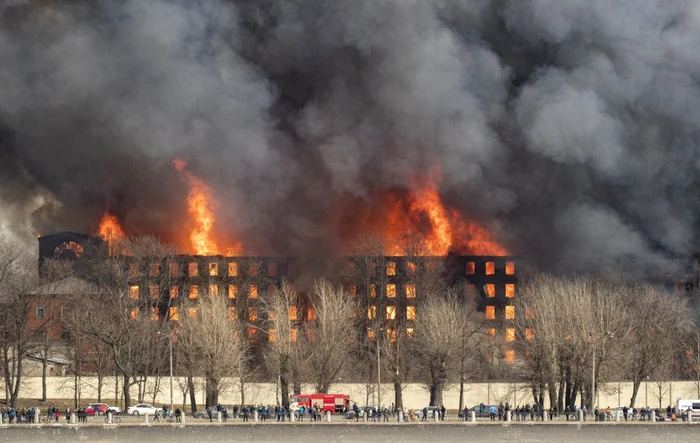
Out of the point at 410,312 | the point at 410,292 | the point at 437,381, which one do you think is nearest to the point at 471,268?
the point at 410,292

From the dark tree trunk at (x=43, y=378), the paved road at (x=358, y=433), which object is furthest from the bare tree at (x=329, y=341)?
the paved road at (x=358, y=433)

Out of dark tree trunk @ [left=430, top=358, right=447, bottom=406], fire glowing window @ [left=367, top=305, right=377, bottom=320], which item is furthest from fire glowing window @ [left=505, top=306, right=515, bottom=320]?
dark tree trunk @ [left=430, top=358, right=447, bottom=406]

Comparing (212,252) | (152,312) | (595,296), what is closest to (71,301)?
(152,312)

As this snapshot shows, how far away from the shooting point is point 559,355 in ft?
327

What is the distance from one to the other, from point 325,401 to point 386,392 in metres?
11.0

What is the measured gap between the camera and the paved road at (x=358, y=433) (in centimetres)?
8081

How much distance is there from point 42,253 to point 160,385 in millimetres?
41708

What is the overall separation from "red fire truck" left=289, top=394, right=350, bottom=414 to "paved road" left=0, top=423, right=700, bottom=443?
41.6 feet

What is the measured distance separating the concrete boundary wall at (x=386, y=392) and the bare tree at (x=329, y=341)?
2788 millimetres

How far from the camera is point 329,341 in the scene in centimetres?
10325

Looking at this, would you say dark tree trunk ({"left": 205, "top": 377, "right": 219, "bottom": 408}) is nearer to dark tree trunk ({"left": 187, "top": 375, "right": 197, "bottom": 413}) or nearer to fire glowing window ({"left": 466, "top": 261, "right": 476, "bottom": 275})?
dark tree trunk ({"left": 187, "top": 375, "right": 197, "bottom": 413})

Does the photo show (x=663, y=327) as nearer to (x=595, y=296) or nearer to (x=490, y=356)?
(x=595, y=296)

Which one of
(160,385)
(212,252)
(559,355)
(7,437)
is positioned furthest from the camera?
(212,252)

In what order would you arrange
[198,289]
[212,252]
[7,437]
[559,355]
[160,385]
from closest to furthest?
[7,437] < [559,355] < [160,385] < [198,289] < [212,252]
